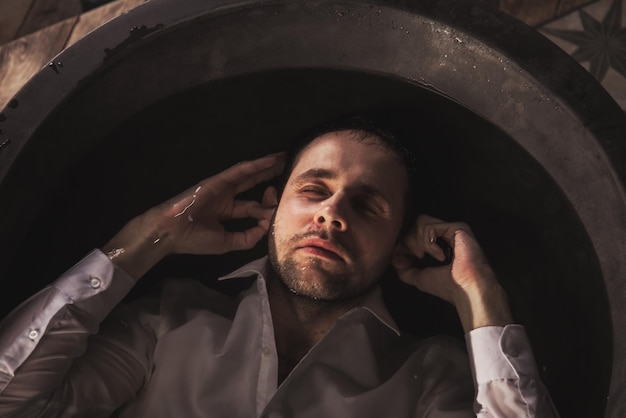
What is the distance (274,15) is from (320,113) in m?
0.27

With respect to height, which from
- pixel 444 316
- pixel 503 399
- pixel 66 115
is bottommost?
pixel 503 399

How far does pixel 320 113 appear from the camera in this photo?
1398 mm

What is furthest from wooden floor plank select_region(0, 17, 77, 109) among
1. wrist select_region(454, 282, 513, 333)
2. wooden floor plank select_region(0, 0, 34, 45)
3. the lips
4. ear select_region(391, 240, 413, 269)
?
wrist select_region(454, 282, 513, 333)

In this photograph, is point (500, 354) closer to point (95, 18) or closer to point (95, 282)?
point (95, 282)

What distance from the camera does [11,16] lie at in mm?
1663

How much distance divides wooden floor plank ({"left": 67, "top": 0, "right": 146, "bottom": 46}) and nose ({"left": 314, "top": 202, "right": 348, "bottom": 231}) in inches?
24.9

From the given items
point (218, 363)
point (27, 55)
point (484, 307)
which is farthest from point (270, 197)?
point (27, 55)

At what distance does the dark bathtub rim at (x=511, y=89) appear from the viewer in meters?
1.06

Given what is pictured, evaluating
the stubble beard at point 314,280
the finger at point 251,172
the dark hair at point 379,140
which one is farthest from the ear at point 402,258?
the finger at point 251,172

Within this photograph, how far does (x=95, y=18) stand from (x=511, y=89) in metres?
0.83

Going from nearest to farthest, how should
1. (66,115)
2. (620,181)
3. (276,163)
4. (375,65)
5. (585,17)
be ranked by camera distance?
(620,181) < (66,115) < (375,65) < (276,163) < (585,17)

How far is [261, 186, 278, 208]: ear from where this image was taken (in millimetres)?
1354

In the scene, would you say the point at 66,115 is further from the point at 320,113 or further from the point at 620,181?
the point at 620,181

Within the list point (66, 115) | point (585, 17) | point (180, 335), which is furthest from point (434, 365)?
point (585, 17)
